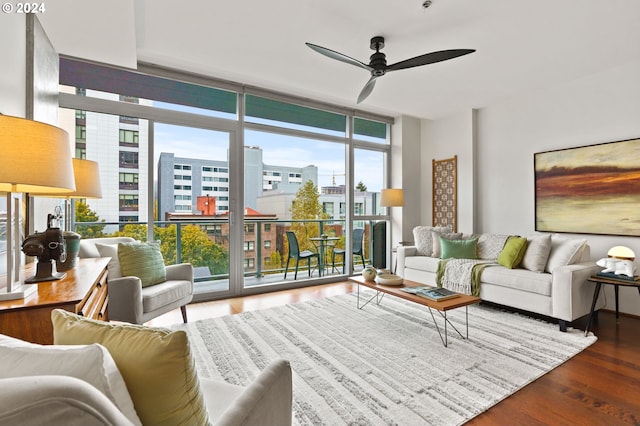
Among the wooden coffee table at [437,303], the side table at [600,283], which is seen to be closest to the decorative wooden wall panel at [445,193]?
the side table at [600,283]

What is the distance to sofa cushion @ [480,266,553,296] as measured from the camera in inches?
128

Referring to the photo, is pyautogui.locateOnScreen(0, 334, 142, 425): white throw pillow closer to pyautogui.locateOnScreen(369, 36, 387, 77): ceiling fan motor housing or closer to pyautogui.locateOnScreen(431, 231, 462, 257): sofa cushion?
pyautogui.locateOnScreen(369, 36, 387, 77): ceiling fan motor housing

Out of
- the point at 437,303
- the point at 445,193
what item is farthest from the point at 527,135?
the point at 437,303

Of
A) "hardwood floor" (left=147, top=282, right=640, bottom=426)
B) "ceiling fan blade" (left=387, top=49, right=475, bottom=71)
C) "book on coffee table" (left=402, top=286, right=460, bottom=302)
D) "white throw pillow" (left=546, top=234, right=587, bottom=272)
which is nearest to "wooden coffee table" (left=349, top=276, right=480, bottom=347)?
"book on coffee table" (left=402, top=286, right=460, bottom=302)

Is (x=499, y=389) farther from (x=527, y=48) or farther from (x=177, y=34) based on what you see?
(x=177, y=34)

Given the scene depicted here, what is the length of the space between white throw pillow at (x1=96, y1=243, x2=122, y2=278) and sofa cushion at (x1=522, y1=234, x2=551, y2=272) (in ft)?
13.4

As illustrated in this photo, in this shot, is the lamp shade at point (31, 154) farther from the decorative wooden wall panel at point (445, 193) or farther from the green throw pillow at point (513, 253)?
the decorative wooden wall panel at point (445, 193)

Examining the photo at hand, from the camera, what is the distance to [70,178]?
5.11 feet

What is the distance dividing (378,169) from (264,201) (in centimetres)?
232

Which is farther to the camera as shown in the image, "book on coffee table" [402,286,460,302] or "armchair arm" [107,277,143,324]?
"book on coffee table" [402,286,460,302]

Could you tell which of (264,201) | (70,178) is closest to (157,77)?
(264,201)

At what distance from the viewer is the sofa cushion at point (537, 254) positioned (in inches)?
139

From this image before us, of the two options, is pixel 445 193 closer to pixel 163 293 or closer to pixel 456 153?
pixel 456 153

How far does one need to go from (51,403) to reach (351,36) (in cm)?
337
